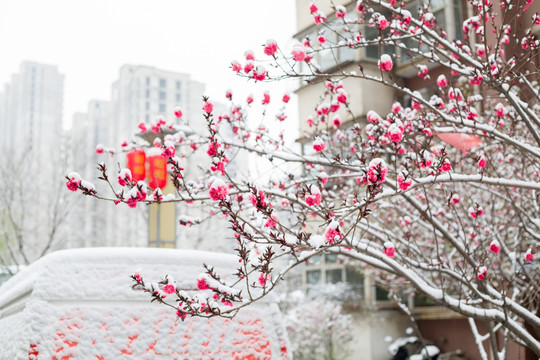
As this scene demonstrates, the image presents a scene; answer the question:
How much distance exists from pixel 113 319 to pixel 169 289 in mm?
274

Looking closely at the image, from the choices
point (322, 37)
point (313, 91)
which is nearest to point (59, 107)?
point (313, 91)

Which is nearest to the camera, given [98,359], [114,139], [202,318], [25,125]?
[98,359]

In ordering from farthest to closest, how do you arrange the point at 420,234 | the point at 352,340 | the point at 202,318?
the point at 352,340 → the point at 420,234 → the point at 202,318

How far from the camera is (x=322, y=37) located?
5.38 m

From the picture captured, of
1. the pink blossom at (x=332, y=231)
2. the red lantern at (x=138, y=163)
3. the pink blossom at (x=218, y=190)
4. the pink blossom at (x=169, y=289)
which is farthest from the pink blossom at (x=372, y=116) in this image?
the red lantern at (x=138, y=163)

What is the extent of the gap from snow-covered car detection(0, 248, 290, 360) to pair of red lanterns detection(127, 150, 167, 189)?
25.1 feet

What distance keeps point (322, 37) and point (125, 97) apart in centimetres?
6717

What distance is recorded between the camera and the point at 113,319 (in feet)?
8.69

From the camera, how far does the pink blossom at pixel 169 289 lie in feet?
8.88

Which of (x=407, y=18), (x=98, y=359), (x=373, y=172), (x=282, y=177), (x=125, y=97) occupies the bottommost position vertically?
(x=98, y=359)

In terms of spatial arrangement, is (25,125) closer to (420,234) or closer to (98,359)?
(420,234)

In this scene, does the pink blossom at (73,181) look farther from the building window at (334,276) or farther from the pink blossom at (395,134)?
the building window at (334,276)

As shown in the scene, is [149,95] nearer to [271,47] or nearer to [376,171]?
[271,47]

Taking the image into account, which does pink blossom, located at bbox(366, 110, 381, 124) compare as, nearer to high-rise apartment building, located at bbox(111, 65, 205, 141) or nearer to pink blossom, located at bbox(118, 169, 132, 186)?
pink blossom, located at bbox(118, 169, 132, 186)
